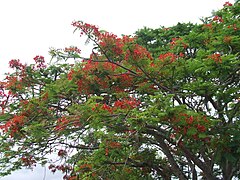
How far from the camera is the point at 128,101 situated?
6.04 metres

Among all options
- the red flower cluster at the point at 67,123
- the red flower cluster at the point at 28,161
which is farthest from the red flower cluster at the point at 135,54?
the red flower cluster at the point at 28,161

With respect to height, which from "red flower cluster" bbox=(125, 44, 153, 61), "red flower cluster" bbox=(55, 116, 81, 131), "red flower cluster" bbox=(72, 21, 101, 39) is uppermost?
"red flower cluster" bbox=(72, 21, 101, 39)

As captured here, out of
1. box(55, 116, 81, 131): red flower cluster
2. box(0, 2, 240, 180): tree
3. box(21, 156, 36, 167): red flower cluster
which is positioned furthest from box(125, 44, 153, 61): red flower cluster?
box(21, 156, 36, 167): red flower cluster

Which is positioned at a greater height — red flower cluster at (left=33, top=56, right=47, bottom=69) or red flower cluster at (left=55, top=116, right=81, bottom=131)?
red flower cluster at (left=33, top=56, right=47, bottom=69)

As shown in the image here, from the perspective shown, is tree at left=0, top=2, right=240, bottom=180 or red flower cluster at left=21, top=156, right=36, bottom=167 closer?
tree at left=0, top=2, right=240, bottom=180

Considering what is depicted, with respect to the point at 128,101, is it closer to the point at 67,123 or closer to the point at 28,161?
the point at 67,123

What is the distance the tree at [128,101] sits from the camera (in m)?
5.83

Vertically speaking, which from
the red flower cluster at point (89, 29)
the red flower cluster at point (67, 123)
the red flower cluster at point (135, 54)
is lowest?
the red flower cluster at point (67, 123)

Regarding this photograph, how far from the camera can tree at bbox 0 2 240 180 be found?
5.83m

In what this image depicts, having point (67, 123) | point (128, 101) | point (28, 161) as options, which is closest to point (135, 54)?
point (128, 101)

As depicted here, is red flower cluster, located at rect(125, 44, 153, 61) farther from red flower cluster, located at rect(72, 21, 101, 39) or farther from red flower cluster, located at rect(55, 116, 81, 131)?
red flower cluster, located at rect(55, 116, 81, 131)

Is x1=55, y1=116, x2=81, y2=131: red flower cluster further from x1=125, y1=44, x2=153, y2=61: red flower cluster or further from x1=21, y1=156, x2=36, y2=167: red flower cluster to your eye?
x1=21, y1=156, x2=36, y2=167: red flower cluster

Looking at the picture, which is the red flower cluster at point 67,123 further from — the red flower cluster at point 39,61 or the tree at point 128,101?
the red flower cluster at point 39,61

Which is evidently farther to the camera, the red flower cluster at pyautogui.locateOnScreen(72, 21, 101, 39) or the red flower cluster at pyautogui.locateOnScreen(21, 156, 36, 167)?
the red flower cluster at pyautogui.locateOnScreen(21, 156, 36, 167)
